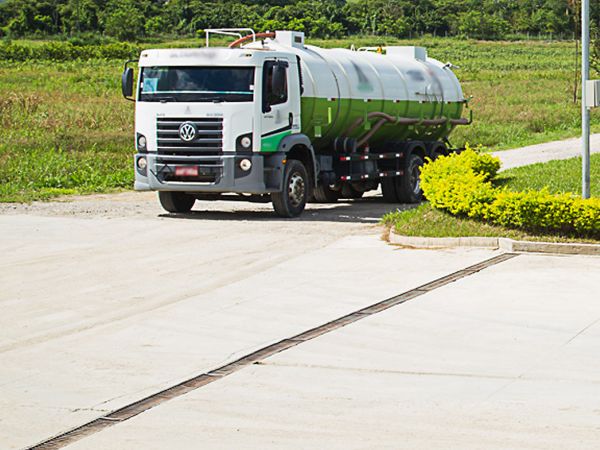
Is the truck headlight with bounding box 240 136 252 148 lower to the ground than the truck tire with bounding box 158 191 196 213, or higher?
higher

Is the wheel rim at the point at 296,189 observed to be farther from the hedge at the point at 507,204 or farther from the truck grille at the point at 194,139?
the hedge at the point at 507,204

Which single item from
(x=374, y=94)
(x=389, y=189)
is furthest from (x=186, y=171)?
(x=389, y=189)

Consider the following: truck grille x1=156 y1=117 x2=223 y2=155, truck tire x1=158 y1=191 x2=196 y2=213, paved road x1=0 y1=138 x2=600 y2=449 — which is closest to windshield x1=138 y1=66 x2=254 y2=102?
truck grille x1=156 y1=117 x2=223 y2=155

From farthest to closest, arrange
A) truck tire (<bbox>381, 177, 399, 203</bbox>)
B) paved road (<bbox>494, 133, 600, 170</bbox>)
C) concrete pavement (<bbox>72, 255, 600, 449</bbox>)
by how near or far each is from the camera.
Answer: paved road (<bbox>494, 133, 600, 170</bbox>), truck tire (<bbox>381, 177, 399, 203</bbox>), concrete pavement (<bbox>72, 255, 600, 449</bbox>)

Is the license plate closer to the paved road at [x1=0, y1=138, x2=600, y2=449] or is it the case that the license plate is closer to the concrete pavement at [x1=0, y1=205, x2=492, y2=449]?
the concrete pavement at [x1=0, y1=205, x2=492, y2=449]

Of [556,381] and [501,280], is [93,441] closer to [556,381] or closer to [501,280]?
[556,381]

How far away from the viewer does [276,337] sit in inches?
446

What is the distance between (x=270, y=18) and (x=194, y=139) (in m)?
133

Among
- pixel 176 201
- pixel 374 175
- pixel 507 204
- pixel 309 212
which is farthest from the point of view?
pixel 374 175

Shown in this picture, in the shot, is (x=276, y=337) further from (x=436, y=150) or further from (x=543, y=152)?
(x=543, y=152)

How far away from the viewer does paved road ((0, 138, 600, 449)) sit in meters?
8.29

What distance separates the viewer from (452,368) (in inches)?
392

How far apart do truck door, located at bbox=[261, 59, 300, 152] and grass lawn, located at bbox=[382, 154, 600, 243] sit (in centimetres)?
275

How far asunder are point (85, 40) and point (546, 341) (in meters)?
114
